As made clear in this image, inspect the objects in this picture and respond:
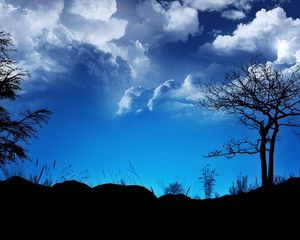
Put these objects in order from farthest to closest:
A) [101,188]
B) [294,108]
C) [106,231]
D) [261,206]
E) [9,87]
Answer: [9,87] < [294,108] < [101,188] < [261,206] < [106,231]

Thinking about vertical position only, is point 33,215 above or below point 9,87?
below

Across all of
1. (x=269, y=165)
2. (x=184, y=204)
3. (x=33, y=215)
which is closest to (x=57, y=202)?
(x=33, y=215)

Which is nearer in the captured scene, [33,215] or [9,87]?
[33,215]

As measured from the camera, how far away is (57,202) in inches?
136

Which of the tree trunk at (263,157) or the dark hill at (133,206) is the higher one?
the tree trunk at (263,157)

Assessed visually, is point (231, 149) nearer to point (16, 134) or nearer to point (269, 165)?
point (269, 165)

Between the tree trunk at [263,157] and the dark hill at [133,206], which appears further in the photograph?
the tree trunk at [263,157]

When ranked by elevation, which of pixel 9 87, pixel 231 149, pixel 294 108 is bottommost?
pixel 231 149

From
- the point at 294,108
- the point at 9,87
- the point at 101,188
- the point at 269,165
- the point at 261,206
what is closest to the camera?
the point at 261,206

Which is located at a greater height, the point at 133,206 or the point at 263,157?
the point at 263,157

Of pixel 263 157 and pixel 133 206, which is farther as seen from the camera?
pixel 263 157

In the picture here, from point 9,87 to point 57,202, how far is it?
18287mm

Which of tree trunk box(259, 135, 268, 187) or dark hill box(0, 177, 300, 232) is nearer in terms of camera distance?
dark hill box(0, 177, 300, 232)

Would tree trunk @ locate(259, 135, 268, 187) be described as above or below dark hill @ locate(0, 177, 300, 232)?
above
